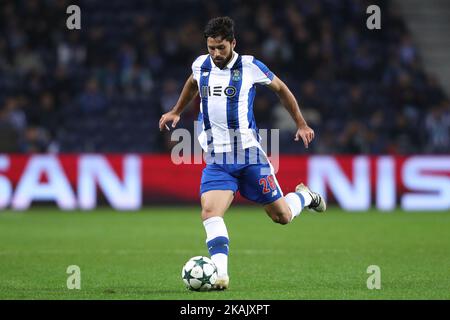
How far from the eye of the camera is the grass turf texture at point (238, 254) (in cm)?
740

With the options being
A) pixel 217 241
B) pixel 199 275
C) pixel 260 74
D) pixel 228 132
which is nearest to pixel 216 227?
pixel 217 241

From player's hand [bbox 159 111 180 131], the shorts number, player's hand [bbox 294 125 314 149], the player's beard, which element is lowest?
the shorts number

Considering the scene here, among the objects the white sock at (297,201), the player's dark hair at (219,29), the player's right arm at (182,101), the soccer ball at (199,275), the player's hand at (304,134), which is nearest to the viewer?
the soccer ball at (199,275)

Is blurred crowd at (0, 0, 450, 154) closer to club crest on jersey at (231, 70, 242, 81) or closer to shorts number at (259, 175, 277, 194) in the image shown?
shorts number at (259, 175, 277, 194)

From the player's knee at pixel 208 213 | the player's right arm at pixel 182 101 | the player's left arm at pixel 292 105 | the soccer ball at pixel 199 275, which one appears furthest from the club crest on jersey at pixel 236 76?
the soccer ball at pixel 199 275

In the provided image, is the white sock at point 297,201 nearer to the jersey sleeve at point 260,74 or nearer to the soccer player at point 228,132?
the soccer player at point 228,132

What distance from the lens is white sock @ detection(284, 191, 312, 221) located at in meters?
8.41

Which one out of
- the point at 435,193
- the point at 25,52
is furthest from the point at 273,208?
the point at 25,52

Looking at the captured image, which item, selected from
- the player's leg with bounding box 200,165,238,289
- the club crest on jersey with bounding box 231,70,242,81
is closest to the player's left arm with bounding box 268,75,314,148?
the club crest on jersey with bounding box 231,70,242,81

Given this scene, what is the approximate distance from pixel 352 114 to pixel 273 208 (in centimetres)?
1241

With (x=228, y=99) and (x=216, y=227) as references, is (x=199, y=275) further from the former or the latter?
(x=228, y=99)

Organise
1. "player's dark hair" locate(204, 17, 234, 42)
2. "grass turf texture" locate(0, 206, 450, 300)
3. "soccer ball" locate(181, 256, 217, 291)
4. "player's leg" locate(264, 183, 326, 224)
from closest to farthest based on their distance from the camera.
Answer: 1. "soccer ball" locate(181, 256, 217, 291)
2. "grass turf texture" locate(0, 206, 450, 300)
3. "player's dark hair" locate(204, 17, 234, 42)
4. "player's leg" locate(264, 183, 326, 224)

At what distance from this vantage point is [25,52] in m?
20.6

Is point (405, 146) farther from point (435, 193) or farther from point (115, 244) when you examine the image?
point (115, 244)
